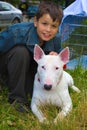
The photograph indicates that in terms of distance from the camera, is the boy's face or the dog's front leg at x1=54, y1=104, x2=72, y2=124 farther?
the boy's face

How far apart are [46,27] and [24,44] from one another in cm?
32

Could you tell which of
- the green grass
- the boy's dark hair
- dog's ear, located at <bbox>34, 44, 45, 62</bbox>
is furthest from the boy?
dog's ear, located at <bbox>34, 44, 45, 62</bbox>

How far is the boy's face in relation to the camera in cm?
411

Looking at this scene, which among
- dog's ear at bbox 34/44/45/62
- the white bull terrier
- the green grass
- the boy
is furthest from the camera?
the boy

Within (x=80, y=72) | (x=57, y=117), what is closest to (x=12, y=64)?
(x=57, y=117)

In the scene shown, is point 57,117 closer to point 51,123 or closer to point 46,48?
point 51,123

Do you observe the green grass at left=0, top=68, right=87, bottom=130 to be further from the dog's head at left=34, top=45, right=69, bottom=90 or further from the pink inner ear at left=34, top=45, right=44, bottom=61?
the pink inner ear at left=34, top=45, right=44, bottom=61

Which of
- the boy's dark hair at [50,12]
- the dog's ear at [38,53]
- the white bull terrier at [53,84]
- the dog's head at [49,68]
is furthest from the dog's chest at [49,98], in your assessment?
the boy's dark hair at [50,12]

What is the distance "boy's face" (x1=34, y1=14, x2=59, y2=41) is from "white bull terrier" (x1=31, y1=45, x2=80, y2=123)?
22 centimetres

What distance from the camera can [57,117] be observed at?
3.72m

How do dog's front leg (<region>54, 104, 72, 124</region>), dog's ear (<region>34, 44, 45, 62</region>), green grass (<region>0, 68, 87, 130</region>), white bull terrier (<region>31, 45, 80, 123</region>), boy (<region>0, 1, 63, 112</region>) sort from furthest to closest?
boy (<region>0, 1, 63, 112</region>) → dog's ear (<region>34, 44, 45, 62</region>) → white bull terrier (<region>31, 45, 80, 123</region>) → dog's front leg (<region>54, 104, 72, 124</region>) → green grass (<region>0, 68, 87, 130</region>)

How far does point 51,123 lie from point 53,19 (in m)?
1.08

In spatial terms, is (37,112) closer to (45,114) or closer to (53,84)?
(45,114)

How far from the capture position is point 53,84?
3779mm
